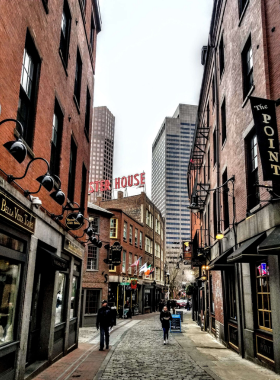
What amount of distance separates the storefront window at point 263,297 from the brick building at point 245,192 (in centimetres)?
3

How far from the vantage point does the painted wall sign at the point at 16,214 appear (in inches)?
242

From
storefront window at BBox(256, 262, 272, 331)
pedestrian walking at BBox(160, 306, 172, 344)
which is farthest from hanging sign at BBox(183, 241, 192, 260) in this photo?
storefront window at BBox(256, 262, 272, 331)

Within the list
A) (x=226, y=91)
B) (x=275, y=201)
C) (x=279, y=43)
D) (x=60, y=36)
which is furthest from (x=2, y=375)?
(x=226, y=91)

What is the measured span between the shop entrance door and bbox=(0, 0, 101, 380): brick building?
0.09ft

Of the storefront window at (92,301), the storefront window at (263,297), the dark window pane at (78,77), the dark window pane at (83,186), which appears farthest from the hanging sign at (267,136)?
the storefront window at (92,301)

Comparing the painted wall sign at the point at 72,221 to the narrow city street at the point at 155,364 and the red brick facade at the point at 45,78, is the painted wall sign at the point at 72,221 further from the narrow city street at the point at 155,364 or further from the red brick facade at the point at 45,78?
the narrow city street at the point at 155,364

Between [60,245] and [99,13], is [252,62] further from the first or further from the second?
[99,13]

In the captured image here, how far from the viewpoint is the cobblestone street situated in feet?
28.7

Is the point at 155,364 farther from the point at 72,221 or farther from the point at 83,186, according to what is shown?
the point at 83,186

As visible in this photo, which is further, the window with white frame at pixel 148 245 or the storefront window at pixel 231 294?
the window with white frame at pixel 148 245

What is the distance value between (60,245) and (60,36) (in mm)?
6600

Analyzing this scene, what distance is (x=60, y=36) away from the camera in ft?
35.9

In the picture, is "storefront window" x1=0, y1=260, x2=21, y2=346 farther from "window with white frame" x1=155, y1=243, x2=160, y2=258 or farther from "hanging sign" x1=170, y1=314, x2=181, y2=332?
"window with white frame" x1=155, y1=243, x2=160, y2=258

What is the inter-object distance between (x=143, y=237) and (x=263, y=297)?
34912 mm
